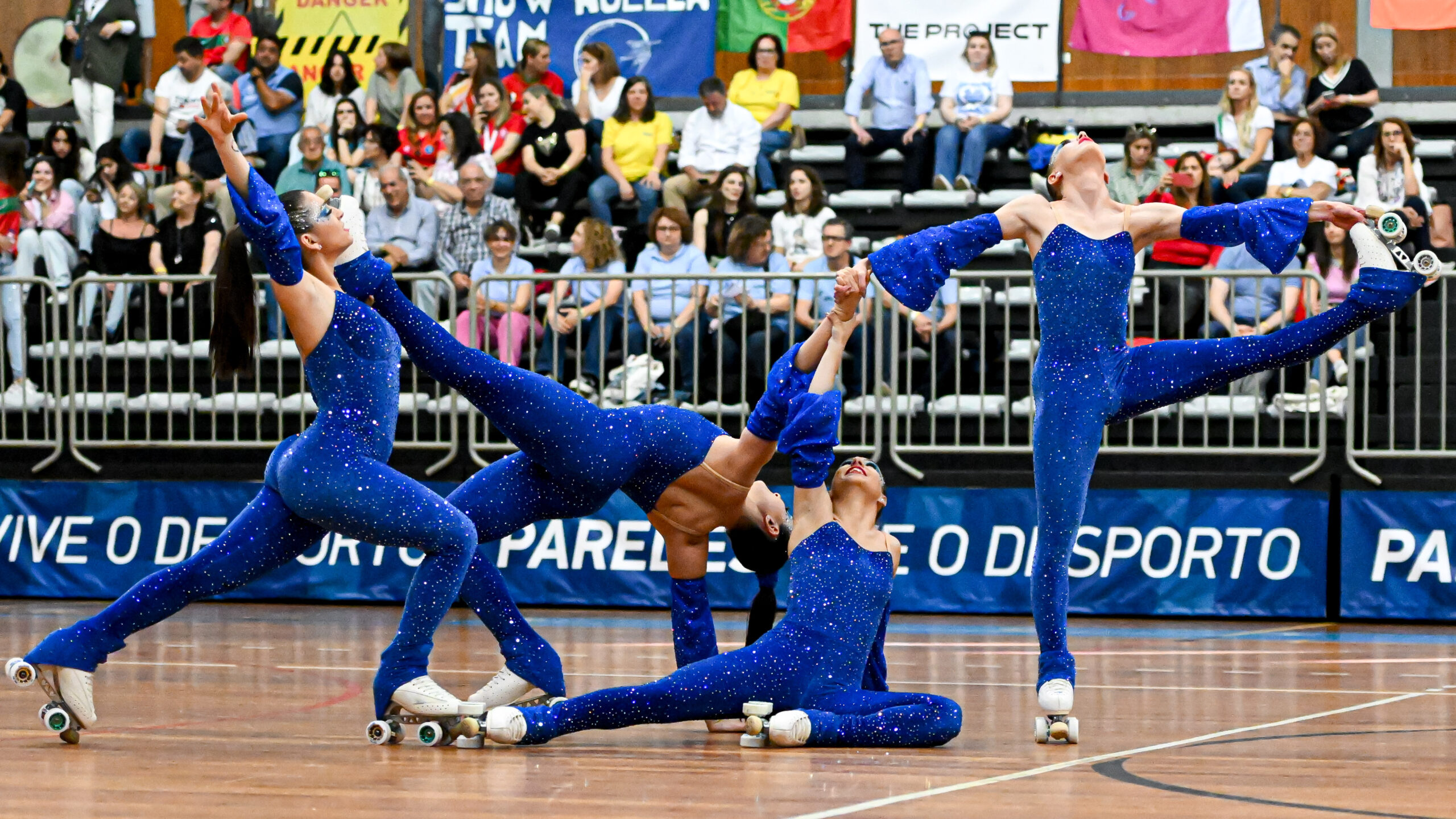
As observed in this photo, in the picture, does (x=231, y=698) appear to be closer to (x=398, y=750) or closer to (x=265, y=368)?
(x=398, y=750)

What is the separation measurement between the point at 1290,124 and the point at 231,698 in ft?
27.7

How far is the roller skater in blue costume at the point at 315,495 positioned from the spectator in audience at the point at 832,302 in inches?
203

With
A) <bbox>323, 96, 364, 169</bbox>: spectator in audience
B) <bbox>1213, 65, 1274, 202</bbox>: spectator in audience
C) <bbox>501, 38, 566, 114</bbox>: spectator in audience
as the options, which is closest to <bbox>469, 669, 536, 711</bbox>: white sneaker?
<bbox>1213, 65, 1274, 202</bbox>: spectator in audience

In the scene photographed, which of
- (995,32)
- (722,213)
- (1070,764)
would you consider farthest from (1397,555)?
(1070,764)

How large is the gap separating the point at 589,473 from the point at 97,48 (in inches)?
450

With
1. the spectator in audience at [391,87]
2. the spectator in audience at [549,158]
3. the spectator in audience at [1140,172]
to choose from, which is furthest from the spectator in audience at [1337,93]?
the spectator in audience at [391,87]

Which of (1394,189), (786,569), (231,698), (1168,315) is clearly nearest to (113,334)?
(786,569)

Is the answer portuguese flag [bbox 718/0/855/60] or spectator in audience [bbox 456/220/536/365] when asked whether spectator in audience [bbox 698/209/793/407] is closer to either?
spectator in audience [bbox 456/220/536/365]

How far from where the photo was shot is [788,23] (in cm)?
1484

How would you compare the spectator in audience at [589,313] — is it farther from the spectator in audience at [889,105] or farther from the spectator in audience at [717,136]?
the spectator in audience at [889,105]

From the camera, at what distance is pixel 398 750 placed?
5.24 metres

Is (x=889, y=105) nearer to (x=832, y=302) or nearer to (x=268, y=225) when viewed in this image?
(x=832, y=302)

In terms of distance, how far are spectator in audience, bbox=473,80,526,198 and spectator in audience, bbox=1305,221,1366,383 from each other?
5.61 m

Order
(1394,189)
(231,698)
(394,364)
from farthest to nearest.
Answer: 1. (1394,189)
2. (231,698)
3. (394,364)
